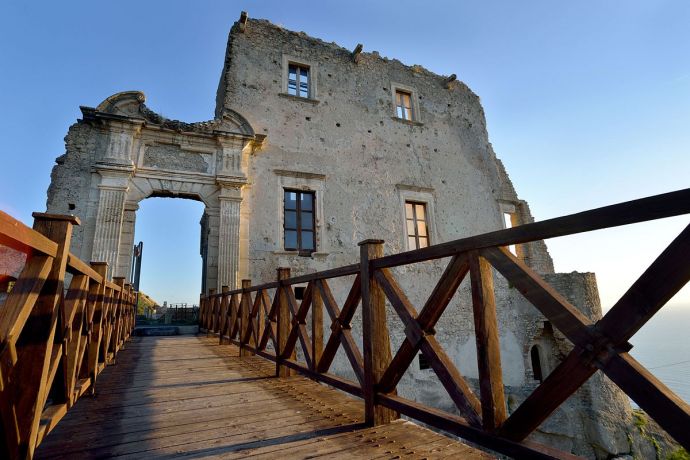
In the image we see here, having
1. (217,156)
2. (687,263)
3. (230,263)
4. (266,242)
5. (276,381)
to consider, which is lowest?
(276,381)

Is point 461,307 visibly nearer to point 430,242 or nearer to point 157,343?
point 430,242

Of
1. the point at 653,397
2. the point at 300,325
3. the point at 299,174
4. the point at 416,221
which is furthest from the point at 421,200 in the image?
the point at 653,397

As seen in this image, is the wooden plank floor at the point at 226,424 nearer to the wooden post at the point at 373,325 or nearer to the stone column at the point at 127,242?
the wooden post at the point at 373,325

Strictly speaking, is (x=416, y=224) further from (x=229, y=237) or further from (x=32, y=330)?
(x=32, y=330)

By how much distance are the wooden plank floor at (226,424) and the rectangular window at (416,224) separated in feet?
24.6

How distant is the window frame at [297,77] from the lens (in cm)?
994

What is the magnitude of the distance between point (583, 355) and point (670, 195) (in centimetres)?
52

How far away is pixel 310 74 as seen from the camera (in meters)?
10.4

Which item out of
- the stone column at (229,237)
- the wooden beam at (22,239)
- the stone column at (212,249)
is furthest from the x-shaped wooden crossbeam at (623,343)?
the stone column at (212,249)

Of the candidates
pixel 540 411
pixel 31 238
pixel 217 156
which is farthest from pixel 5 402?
pixel 217 156

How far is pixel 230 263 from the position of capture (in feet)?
26.0

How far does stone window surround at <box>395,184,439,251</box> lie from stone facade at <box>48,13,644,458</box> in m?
0.04

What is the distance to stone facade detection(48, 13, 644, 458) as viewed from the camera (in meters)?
7.70

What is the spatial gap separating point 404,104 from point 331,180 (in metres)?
4.19
